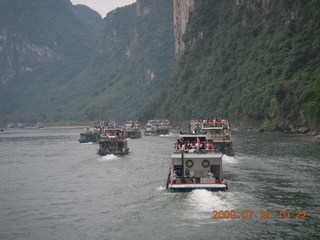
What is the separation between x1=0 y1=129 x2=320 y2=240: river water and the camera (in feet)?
102

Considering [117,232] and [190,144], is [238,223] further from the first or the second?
[190,144]

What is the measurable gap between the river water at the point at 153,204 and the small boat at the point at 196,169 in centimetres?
82

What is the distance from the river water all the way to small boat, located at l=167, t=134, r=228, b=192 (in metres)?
0.82

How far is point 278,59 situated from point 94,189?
123049mm

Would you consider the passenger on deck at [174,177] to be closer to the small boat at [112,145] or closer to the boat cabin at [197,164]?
the boat cabin at [197,164]

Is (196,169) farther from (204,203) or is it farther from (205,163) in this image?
(204,203)

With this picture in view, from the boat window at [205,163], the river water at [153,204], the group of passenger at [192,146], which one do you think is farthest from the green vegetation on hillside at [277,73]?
the boat window at [205,163]

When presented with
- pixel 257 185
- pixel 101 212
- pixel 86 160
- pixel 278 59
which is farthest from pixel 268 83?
pixel 101 212

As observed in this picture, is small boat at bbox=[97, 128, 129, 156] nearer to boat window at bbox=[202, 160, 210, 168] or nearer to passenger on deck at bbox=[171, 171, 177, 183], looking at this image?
passenger on deck at bbox=[171, 171, 177, 183]

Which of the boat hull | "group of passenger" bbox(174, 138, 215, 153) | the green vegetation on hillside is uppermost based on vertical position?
the green vegetation on hillside

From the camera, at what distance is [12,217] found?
36.2m

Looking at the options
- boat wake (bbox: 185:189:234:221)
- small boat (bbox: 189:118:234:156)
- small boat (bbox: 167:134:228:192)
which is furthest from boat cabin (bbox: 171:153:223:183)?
small boat (bbox: 189:118:234:156)

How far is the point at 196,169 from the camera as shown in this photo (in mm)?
42031
